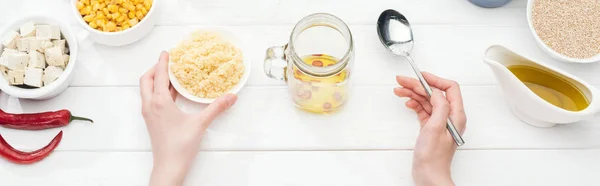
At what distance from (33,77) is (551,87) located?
42.0 inches

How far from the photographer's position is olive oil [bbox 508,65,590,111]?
1179mm

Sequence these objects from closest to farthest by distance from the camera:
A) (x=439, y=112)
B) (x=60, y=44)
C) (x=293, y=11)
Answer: (x=439, y=112)
(x=60, y=44)
(x=293, y=11)

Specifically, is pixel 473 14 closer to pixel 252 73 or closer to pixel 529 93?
pixel 529 93

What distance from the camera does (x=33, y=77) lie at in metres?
1.21

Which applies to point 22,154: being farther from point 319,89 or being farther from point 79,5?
point 319,89

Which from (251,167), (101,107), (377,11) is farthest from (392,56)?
(101,107)

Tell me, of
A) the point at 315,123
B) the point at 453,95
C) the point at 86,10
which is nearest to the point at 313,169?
the point at 315,123

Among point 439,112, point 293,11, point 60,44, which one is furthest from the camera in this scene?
point 293,11

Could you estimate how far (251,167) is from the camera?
4.02ft

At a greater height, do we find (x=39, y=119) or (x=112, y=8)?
(x=112, y=8)

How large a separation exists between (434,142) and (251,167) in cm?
38

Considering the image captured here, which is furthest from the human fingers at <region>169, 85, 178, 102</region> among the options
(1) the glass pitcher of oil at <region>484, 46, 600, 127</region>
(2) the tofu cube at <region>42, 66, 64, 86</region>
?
(1) the glass pitcher of oil at <region>484, 46, 600, 127</region>

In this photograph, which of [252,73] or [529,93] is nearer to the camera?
[529,93]

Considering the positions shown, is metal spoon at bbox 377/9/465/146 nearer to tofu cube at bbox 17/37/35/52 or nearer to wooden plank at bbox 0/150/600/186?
wooden plank at bbox 0/150/600/186
